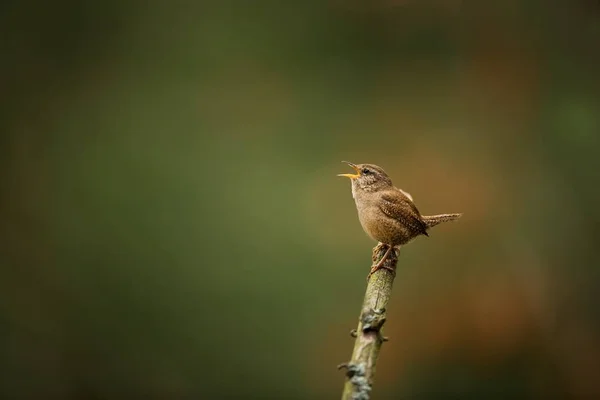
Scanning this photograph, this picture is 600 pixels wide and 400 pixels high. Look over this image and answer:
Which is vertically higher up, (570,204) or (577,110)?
(577,110)

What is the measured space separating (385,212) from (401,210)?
0.10 meters

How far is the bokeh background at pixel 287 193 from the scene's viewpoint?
452cm

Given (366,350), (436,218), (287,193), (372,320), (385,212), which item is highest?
(287,193)

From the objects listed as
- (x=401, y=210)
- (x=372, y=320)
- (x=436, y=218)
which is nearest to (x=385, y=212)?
(x=401, y=210)

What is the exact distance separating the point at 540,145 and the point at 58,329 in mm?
4278

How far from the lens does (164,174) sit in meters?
5.13

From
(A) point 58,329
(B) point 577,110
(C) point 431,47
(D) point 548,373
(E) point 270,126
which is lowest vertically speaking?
(A) point 58,329

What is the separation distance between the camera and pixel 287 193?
16.3 feet

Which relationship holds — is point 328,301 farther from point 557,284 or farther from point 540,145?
point 540,145

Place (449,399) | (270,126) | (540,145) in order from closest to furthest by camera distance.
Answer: (449,399)
(540,145)
(270,126)

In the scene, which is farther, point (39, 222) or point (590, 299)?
point (39, 222)

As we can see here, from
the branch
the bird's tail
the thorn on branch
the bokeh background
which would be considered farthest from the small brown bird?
the bokeh background

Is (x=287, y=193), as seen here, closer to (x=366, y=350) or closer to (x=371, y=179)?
(x=371, y=179)

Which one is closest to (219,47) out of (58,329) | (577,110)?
(58,329)
